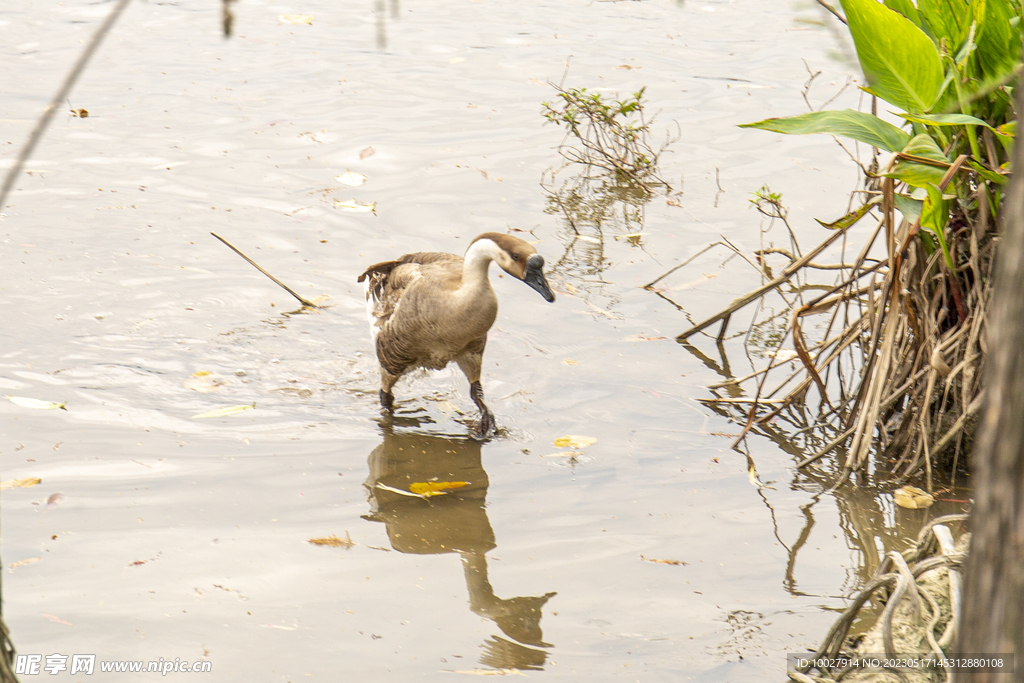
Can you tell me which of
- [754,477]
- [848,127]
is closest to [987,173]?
[848,127]

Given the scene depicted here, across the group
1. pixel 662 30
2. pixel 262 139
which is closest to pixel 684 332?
pixel 262 139

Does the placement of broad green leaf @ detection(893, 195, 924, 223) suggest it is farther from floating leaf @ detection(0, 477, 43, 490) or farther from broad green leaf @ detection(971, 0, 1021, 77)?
floating leaf @ detection(0, 477, 43, 490)

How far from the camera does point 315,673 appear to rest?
281 cm

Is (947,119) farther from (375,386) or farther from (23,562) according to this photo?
(23,562)

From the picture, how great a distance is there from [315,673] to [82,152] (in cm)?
611

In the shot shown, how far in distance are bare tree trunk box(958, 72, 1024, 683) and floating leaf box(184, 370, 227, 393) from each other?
430 cm

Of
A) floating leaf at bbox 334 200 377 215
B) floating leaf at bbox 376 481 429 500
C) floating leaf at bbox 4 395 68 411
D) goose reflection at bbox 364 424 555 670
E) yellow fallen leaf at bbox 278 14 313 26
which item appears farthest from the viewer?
yellow fallen leaf at bbox 278 14 313 26

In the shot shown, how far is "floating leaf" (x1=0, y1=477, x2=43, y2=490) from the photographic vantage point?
3727 millimetres

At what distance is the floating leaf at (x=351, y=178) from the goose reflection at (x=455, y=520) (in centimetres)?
313

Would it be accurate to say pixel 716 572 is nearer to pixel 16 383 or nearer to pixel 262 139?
pixel 16 383

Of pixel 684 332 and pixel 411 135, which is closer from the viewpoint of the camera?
pixel 684 332

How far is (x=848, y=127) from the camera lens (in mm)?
3652

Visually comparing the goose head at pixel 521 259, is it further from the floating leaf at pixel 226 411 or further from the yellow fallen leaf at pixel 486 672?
the yellow fallen leaf at pixel 486 672

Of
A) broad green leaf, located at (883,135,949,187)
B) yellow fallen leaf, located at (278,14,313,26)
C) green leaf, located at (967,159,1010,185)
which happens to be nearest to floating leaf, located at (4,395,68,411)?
broad green leaf, located at (883,135,949,187)
